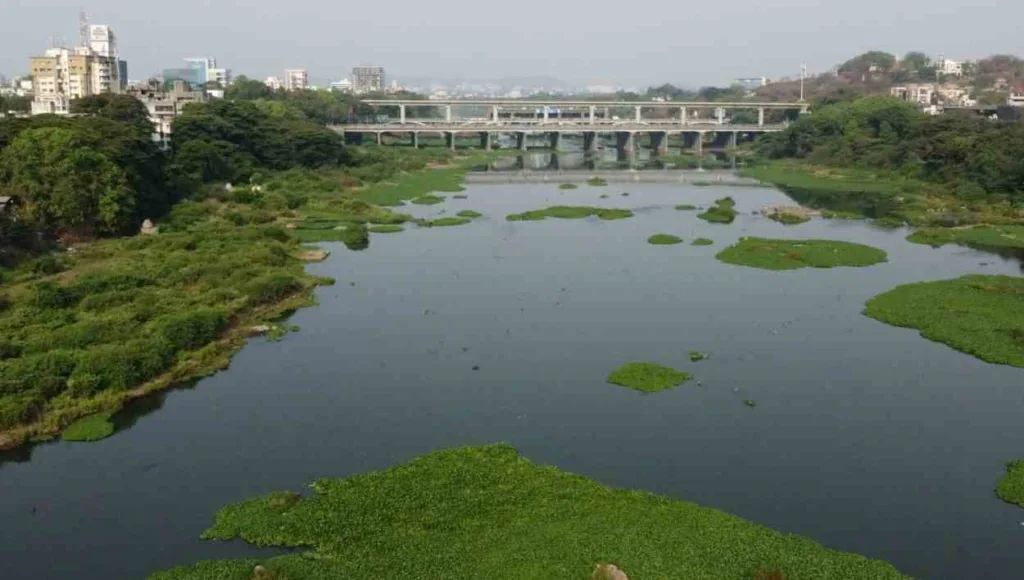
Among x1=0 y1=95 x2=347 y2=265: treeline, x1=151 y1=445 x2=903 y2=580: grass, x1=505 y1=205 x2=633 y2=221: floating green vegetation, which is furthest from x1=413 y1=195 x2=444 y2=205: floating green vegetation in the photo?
x1=151 y1=445 x2=903 y2=580: grass

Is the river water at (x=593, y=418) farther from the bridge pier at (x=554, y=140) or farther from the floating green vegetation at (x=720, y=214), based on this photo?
the bridge pier at (x=554, y=140)

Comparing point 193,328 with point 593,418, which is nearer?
point 593,418

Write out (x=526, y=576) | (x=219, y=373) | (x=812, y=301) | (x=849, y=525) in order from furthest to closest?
(x=812, y=301) < (x=219, y=373) < (x=849, y=525) < (x=526, y=576)

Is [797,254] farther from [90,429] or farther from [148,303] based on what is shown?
[90,429]

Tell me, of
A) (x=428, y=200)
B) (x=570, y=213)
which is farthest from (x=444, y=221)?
(x=428, y=200)

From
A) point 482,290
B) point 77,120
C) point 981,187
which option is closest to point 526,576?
point 482,290

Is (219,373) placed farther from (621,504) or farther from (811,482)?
(811,482)
